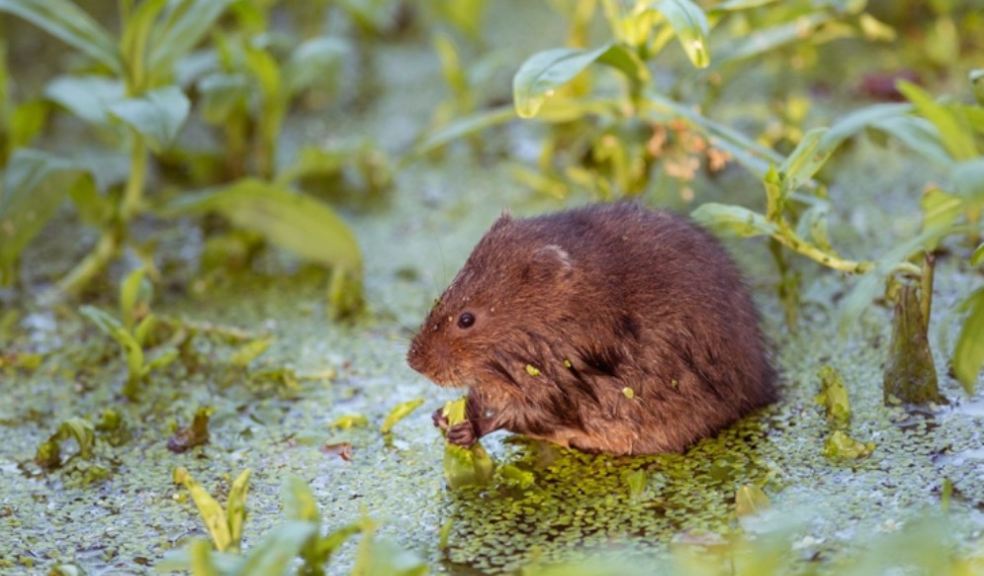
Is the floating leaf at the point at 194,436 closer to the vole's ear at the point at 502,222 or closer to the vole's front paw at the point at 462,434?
the vole's front paw at the point at 462,434

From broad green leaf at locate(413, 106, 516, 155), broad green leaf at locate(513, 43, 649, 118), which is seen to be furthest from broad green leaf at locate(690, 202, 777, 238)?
broad green leaf at locate(413, 106, 516, 155)

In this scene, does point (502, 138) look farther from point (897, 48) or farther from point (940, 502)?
point (940, 502)

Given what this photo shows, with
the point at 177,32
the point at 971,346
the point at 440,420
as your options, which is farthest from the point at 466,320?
the point at 177,32

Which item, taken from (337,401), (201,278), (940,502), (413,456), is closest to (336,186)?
(201,278)

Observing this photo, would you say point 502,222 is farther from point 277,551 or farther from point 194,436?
point 277,551

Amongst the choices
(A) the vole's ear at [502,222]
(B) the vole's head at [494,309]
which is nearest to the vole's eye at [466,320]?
(B) the vole's head at [494,309]

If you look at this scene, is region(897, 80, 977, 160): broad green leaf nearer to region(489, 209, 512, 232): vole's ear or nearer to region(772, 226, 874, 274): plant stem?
region(772, 226, 874, 274): plant stem

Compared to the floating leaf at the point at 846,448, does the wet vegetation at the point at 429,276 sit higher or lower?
higher

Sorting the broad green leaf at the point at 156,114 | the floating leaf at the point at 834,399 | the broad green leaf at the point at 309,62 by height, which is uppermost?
the broad green leaf at the point at 309,62
